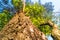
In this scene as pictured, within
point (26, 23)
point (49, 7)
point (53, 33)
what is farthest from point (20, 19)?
point (49, 7)

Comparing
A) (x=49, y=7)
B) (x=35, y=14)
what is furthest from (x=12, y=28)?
(x=49, y=7)

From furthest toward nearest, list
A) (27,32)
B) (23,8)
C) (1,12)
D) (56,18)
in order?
(1,12), (56,18), (23,8), (27,32)

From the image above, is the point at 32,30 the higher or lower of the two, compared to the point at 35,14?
higher

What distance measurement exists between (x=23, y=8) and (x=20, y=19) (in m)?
0.11

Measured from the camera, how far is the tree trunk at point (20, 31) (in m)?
0.93

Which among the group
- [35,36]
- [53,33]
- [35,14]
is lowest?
[35,14]

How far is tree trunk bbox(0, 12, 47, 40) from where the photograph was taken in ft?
3.06

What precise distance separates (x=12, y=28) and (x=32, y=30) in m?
0.11

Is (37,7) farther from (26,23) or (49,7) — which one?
(26,23)

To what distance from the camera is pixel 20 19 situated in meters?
1.02

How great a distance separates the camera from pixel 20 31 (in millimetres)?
952

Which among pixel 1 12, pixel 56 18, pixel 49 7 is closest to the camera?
pixel 56 18

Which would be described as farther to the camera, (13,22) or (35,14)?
(35,14)

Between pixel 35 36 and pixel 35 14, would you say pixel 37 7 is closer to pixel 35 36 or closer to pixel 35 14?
pixel 35 14
